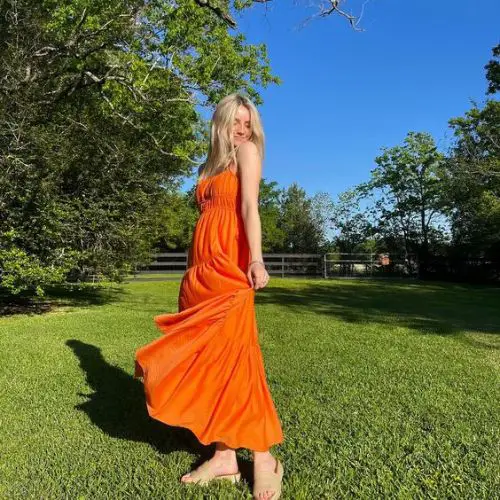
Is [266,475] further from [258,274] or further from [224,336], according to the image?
[258,274]

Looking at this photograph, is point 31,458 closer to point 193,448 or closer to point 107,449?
point 107,449

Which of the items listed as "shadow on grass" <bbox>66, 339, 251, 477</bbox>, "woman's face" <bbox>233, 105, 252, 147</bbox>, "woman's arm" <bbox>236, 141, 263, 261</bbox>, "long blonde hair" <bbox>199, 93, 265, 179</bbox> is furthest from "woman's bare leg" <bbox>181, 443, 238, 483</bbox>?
"woman's face" <bbox>233, 105, 252, 147</bbox>

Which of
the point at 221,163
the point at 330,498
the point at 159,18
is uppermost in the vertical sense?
the point at 159,18

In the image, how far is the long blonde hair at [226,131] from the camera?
2.77 m

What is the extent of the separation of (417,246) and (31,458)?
27866mm

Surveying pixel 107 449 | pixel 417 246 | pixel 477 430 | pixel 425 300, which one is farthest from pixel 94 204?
pixel 417 246

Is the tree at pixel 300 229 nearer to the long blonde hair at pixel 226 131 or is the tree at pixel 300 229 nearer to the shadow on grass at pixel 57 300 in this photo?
the shadow on grass at pixel 57 300

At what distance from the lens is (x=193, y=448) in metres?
3.10

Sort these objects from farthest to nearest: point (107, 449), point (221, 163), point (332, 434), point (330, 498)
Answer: point (332, 434)
point (107, 449)
point (221, 163)
point (330, 498)

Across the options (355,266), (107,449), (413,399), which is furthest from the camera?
(355,266)

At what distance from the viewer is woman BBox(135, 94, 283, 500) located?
2.56 metres

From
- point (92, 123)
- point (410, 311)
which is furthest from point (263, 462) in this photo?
point (92, 123)

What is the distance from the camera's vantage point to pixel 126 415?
3.64 metres

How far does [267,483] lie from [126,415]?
1484 millimetres
